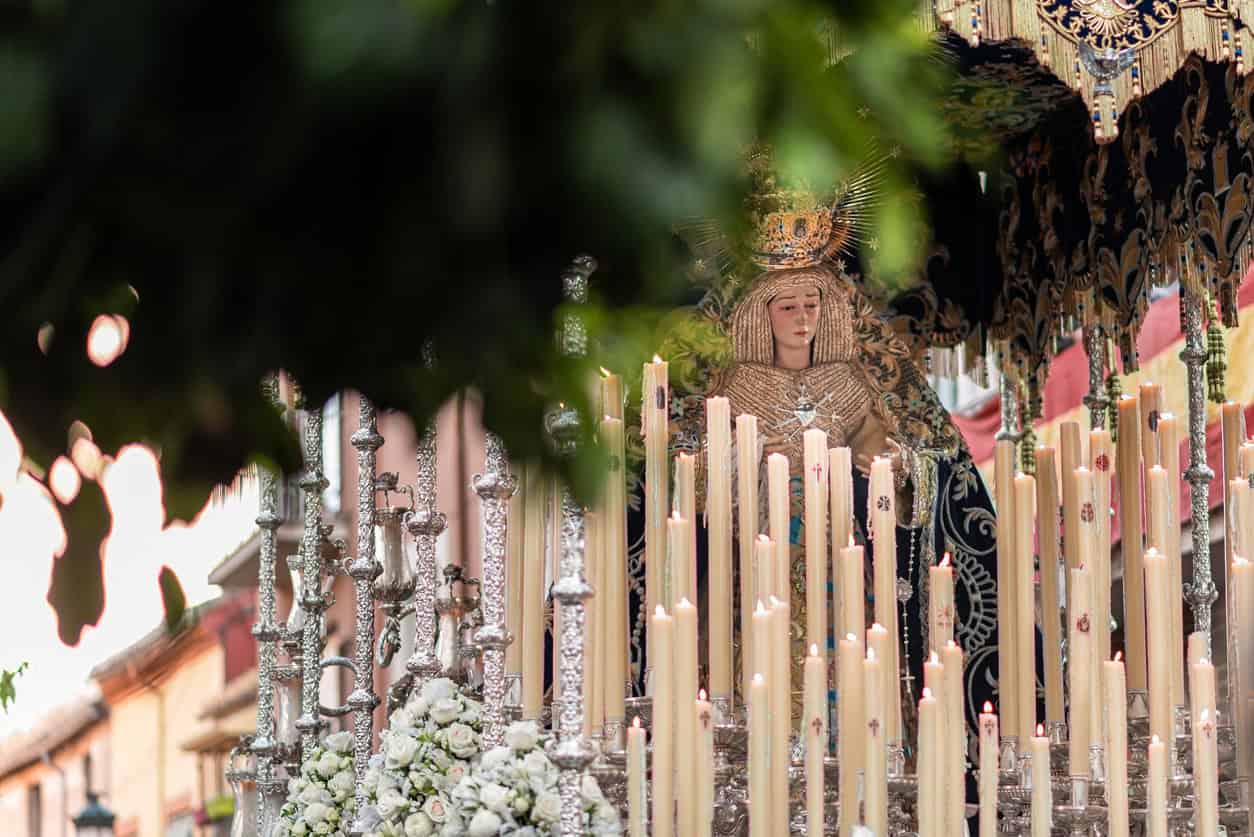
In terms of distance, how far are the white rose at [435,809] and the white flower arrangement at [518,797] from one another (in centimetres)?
12

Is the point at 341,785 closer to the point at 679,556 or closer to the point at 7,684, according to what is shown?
the point at 679,556

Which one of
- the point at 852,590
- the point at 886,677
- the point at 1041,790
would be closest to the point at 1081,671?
the point at 1041,790

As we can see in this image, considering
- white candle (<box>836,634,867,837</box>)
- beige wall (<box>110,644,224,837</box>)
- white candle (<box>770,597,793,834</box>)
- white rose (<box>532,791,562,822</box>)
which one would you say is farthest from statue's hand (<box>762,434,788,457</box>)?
beige wall (<box>110,644,224,837</box>)

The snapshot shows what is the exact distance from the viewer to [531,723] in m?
3.98

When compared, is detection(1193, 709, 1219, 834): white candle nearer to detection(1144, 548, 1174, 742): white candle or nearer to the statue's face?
detection(1144, 548, 1174, 742): white candle

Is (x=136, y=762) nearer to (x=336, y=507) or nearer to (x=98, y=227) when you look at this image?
(x=336, y=507)

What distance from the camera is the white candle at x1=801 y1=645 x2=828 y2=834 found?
4.13 meters

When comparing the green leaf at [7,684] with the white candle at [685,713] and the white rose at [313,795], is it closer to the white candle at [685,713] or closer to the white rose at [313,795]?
the white rose at [313,795]

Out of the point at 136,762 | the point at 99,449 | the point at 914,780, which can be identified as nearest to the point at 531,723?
the point at 914,780

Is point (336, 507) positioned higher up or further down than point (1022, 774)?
higher up

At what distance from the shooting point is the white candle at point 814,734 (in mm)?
4129

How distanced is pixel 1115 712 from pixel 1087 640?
21cm

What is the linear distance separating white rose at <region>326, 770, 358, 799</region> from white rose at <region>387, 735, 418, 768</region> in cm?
68

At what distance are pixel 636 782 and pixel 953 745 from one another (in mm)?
648
